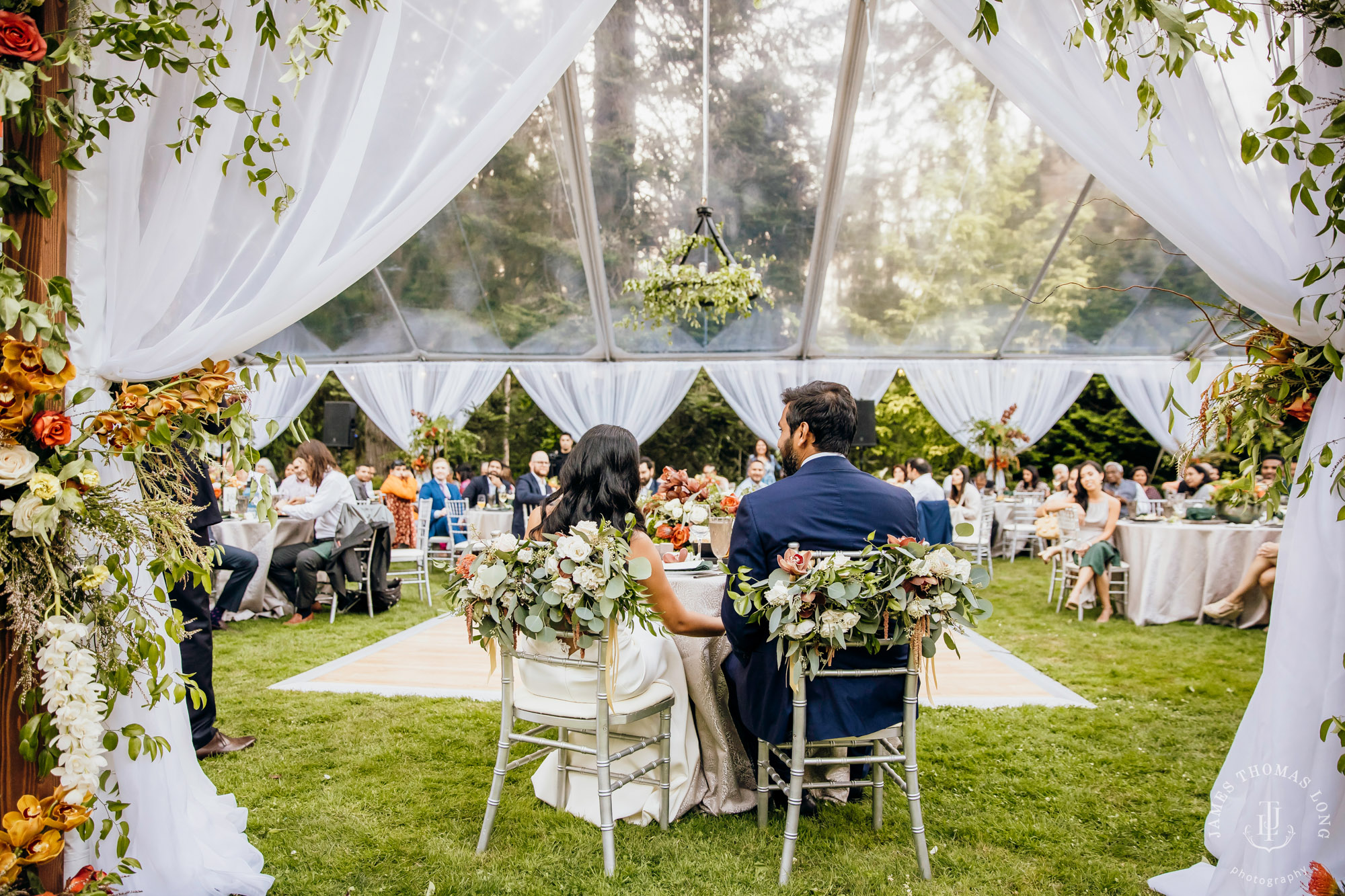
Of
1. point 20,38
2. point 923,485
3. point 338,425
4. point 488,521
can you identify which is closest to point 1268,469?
point 923,485

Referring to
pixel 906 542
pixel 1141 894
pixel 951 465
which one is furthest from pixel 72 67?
pixel 951 465

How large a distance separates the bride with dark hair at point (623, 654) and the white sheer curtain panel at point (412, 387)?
9010 millimetres

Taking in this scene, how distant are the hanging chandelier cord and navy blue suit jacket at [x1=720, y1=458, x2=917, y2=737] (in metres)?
5.62

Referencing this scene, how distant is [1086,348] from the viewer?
11086mm

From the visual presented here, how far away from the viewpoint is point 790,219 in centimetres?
888

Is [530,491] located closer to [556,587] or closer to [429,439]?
[429,439]

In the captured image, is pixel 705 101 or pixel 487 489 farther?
pixel 487 489

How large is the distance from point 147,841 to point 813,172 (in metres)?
7.80

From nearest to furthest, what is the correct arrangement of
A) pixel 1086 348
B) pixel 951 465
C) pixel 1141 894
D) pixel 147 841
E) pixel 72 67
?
pixel 72 67, pixel 147 841, pixel 1141 894, pixel 1086 348, pixel 951 465

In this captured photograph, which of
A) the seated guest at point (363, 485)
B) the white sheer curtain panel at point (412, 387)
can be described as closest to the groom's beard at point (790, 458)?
the seated guest at point (363, 485)

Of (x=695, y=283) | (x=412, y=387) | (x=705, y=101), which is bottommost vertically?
(x=412, y=387)

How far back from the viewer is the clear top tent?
734 centimetres

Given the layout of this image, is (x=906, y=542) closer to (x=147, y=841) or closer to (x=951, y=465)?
(x=147, y=841)

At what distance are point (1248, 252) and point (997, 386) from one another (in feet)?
31.8
